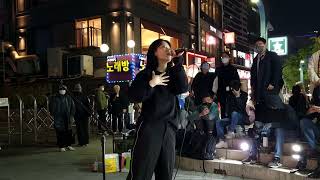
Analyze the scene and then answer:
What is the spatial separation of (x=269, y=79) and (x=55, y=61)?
Result: 66.4 feet

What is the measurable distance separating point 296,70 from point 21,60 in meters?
34.1

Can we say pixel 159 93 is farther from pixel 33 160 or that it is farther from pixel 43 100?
pixel 43 100

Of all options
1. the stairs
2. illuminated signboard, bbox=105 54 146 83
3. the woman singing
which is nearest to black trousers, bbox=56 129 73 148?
the stairs

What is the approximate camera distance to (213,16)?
40.8m

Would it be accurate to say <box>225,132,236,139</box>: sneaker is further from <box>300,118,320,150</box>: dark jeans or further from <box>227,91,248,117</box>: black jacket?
<box>300,118,320,150</box>: dark jeans

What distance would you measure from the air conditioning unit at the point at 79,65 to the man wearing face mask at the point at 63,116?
1183 cm

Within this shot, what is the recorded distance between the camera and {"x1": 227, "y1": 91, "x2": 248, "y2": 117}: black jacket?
9.61 metres

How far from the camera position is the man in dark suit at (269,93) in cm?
792

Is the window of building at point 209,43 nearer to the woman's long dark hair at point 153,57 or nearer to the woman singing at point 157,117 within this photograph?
the woman's long dark hair at point 153,57

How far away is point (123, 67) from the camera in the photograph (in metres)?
22.1

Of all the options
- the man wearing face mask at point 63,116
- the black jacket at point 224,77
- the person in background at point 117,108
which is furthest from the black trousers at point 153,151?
the person in background at point 117,108

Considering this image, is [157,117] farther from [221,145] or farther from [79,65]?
[79,65]

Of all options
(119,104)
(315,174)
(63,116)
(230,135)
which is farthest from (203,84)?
(119,104)

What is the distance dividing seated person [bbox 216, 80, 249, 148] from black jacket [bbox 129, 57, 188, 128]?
17.7ft
